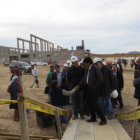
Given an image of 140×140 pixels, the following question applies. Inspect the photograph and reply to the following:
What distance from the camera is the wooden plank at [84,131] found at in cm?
373

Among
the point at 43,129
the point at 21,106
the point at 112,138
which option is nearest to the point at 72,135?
the point at 112,138

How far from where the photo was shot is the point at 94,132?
12.9 ft

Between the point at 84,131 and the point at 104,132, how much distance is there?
44 centimetres

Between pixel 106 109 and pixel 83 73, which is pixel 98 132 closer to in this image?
pixel 106 109

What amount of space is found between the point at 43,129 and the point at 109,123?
2093 mm

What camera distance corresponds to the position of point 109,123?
4516 mm

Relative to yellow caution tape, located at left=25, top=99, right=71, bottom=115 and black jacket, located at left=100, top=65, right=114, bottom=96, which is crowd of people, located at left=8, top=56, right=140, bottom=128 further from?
yellow caution tape, located at left=25, top=99, right=71, bottom=115

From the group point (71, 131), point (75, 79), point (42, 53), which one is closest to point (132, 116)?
point (71, 131)

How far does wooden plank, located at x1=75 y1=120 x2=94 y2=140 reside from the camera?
3730 millimetres

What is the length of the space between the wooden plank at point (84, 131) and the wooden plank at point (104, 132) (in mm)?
96

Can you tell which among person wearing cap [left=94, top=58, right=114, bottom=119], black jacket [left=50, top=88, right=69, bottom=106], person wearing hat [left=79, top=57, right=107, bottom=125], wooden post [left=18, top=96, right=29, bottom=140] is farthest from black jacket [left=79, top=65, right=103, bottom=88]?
wooden post [left=18, top=96, right=29, bottom=140]

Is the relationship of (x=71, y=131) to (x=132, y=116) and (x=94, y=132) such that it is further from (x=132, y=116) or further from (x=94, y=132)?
(x=132, y=116)

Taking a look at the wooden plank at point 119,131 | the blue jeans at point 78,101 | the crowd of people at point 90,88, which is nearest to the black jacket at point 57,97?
the crowd of people at point 90,88

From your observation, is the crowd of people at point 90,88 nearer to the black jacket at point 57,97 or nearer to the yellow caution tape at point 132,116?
the black jacket at point 57,97
